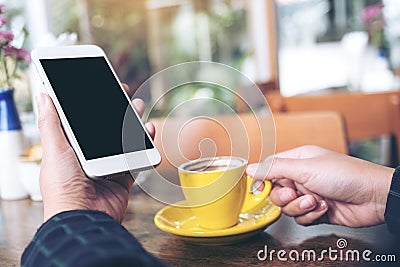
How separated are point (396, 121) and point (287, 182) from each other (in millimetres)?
1517

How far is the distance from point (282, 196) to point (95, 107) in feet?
1.04

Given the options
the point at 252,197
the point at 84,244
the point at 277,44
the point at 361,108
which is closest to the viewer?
the point at 84,244

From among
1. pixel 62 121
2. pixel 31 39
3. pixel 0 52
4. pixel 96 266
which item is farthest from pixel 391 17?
pixel 96 266

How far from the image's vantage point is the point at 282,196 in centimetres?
80

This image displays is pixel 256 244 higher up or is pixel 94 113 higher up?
pixel 94 113

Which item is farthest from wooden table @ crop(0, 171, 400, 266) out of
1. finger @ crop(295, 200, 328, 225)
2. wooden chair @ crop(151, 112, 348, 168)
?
wooden chair @ crop(151, 112, 348, 168)

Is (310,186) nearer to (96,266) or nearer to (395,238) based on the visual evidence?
(395,238)

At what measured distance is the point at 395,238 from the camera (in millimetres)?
754

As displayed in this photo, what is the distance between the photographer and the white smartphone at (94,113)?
30.4 inches

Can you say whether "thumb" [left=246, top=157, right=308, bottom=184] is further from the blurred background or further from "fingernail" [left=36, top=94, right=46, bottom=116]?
the blurred background

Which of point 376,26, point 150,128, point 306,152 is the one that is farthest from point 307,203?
point 376,26

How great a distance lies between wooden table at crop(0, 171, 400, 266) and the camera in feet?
2.34

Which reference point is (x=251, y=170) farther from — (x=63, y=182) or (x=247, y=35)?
(x=247, y=35)

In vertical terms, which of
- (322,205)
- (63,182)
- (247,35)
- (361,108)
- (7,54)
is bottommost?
(361,108)
